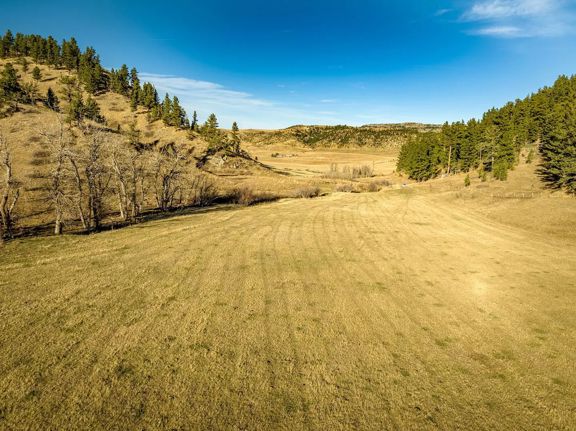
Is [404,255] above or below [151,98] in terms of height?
below

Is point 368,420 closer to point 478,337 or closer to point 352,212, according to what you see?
point 478,337

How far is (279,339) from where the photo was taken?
9.55m

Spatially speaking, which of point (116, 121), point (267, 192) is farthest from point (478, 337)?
point (116, 121)

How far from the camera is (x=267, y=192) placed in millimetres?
61406

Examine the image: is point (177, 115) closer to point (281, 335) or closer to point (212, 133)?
point (212, 133)

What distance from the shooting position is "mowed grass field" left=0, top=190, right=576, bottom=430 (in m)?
6.84

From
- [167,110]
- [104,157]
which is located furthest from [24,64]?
[104,157]

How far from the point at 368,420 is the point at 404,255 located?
1400 centimetres

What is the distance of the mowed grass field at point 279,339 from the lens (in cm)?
684

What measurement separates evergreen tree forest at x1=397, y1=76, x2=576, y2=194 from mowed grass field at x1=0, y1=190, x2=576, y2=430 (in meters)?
51.2

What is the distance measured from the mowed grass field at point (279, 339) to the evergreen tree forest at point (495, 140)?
168 feet

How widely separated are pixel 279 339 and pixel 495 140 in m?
76.2

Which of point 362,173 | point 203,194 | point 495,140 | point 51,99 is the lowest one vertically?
point 203,194

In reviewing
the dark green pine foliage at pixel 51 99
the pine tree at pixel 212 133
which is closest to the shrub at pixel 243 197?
the pine tree at pixel 212 133
